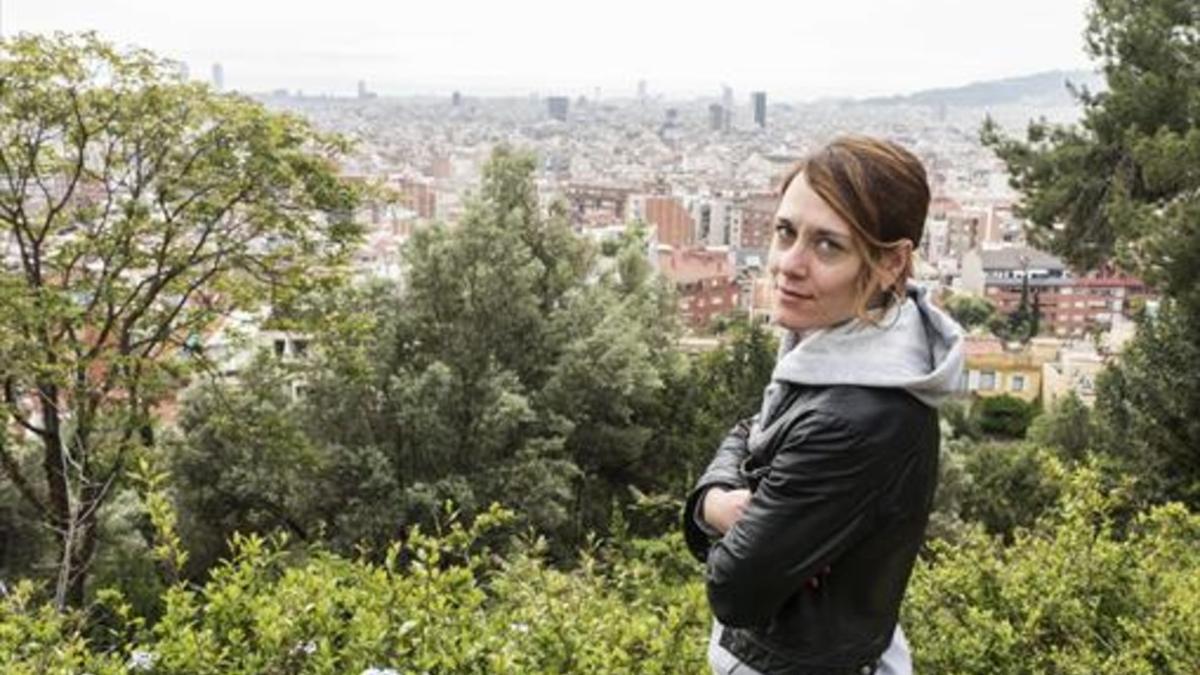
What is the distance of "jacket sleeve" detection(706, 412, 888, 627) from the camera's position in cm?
126

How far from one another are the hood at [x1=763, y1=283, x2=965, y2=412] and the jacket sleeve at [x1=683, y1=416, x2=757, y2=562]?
0.18 metres

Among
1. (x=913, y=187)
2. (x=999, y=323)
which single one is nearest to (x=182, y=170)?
(x=913, y=187)

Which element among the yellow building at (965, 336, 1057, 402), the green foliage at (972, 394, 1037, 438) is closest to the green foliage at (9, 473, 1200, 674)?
the green foliage at (972, 394, 1037, 438)

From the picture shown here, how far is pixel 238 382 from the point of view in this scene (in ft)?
36.8

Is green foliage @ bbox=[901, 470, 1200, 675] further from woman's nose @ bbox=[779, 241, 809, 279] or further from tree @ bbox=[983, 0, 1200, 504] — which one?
tree @ bbox=[983, 0, 1200, 504]

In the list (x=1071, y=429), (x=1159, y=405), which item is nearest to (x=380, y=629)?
(x=1159, y=405)

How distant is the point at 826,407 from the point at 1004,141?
490 inches

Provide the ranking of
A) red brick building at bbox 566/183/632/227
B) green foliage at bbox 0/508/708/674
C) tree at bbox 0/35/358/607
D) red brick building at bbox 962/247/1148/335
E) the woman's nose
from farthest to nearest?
red brick building at bbox 566/183/632/227
red brick building at bbox 962/247/1148/335
tree at bbox 0/35/358/607
green foliage at bbox 0/508/708/674
the woman's nose

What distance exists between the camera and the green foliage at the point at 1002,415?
1328 inches

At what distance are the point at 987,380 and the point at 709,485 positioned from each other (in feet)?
127

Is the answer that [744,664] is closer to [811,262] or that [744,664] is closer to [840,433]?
[840,433]

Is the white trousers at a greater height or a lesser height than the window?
greater

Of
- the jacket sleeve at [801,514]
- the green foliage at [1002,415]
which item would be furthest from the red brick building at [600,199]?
the jacket sleeve at [801,514]

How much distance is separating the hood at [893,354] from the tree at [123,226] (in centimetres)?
768
